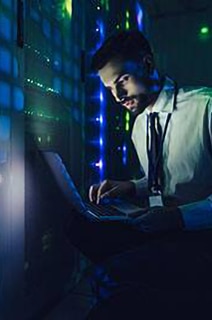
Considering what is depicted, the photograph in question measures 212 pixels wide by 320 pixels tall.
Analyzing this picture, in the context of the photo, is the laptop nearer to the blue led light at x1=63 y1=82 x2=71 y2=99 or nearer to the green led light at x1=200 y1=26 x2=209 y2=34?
the blue led light at x1=63 y1=82 x2=71 y2=99

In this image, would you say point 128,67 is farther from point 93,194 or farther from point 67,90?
point 93,194

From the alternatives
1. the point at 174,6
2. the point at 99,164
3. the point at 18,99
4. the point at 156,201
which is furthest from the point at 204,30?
the point at 18,99

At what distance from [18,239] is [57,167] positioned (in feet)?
0.76

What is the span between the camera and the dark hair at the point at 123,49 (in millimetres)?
1181

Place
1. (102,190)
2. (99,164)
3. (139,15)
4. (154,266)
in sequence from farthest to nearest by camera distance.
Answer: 1. (139,15)
2. (99,164)
3. (102,190)
4. (154,266)

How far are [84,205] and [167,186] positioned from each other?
0.35 metres

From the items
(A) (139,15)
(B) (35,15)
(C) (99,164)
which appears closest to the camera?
(B) (35,15)

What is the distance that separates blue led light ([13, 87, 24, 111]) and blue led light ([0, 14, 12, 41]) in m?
0.14

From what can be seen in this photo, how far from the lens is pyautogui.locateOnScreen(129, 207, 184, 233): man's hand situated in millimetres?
921

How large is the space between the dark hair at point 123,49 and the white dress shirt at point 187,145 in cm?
15

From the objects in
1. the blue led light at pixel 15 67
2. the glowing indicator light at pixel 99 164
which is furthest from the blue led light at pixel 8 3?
the glowing indicator light at pixel 99 164

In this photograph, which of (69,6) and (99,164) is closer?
(69,6)

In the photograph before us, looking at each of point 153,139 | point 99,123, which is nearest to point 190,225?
point 153,139

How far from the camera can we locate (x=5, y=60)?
3.28ft
